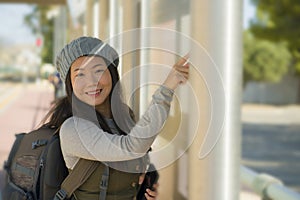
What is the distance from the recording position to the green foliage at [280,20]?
1823 cm

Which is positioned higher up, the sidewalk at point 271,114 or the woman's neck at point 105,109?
the woman's neck at point 105,109

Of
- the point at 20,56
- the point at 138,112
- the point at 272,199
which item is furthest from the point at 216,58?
the point at 20,56

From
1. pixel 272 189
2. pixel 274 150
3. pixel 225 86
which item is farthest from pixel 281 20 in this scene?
pixel 225 86

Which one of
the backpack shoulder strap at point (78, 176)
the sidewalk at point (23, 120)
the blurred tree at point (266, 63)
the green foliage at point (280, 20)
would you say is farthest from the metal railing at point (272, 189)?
the blurred tree at point (266, 63)

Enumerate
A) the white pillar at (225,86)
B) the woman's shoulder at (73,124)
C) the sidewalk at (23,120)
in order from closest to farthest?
the woman's shoulder at (73,124) < the white pillar at (225,86) < the sidewalk at (23,120)

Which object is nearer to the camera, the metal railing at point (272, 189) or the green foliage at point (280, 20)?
the metal railing at point (272, 189)

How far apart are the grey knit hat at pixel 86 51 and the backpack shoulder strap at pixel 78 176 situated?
30 centimetres

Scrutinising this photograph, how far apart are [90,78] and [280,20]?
1764 cm

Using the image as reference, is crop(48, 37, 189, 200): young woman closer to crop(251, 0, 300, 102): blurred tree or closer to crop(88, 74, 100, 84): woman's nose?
crop(88, 74, 100, 84): woman's nose

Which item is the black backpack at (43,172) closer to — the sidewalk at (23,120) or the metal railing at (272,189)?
the sidewalk at (23,120)

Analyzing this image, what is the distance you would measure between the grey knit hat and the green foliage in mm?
16575

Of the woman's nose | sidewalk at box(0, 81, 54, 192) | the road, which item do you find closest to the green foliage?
the road

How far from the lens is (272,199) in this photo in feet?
15.6

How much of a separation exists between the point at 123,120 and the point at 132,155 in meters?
0.17
